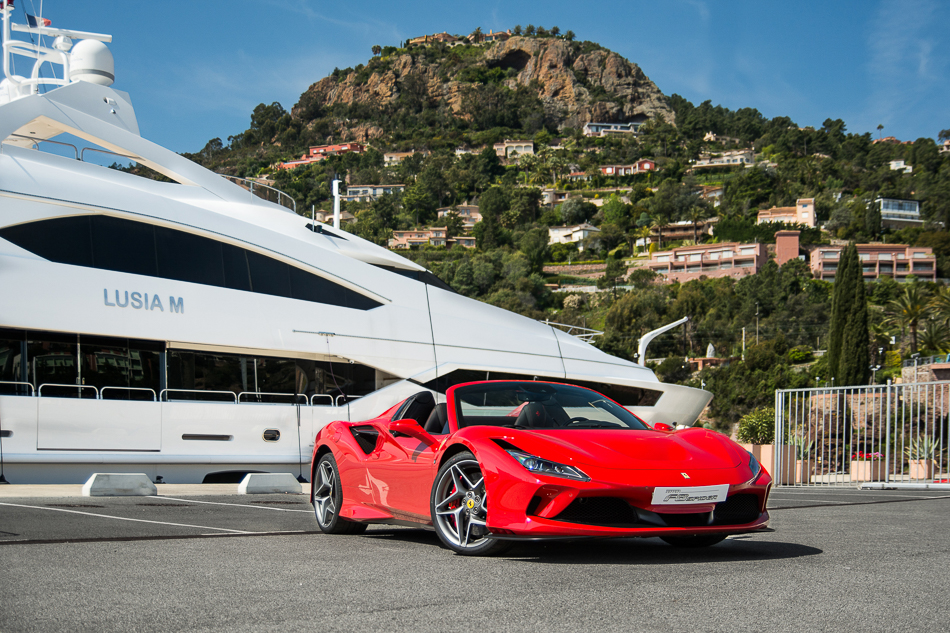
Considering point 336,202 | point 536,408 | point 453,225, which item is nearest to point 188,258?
point 336,202

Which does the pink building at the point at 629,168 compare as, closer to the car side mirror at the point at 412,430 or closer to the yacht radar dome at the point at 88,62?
the yacht radar dome at the point at 88,62

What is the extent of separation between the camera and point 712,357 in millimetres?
81750

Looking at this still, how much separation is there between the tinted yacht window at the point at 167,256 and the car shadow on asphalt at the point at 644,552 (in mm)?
8663

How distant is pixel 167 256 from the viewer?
503 inches

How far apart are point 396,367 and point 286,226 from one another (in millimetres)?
3410

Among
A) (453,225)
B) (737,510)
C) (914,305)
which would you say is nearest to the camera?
(737,510)

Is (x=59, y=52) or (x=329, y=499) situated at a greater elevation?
(x=59, y=52)

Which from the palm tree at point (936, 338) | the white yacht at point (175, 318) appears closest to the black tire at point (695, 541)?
the white yacht at point (175, 318)

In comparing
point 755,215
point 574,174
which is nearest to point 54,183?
point 755,215

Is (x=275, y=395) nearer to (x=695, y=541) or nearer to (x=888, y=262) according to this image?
(x=695, y=541)

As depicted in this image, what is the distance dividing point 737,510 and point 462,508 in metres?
1.56

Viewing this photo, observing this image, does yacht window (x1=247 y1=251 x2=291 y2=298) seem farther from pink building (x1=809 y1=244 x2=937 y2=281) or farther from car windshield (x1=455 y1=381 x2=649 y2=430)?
pink building (x1=809 y1=244 x2=937 y2=281)

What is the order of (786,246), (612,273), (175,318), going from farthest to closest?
(612,273), (786,246), (175,318)

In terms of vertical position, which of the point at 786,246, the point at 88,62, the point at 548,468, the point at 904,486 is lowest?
the point at 904,486
